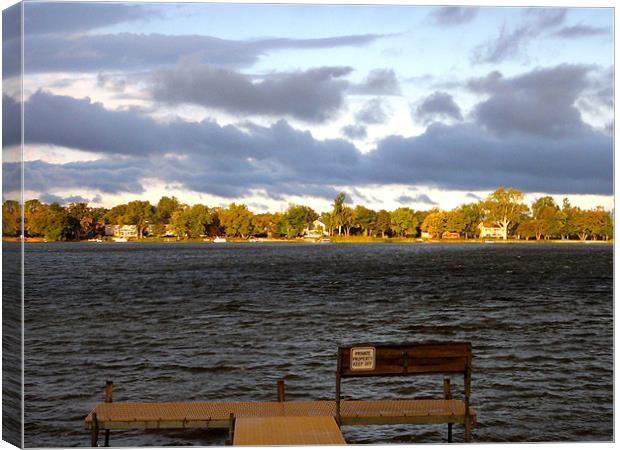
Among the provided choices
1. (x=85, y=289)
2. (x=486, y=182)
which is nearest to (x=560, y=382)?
(x=486, y=182)

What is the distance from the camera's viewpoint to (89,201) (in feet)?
74.7

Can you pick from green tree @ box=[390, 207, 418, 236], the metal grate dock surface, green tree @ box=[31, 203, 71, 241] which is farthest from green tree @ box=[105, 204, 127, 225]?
the metal grate dock surface

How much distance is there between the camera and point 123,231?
2548 centimetres

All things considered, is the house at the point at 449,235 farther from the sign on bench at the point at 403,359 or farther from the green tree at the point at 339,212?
the sign on bench at the point at 403,359

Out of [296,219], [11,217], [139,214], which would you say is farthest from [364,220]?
[11,217]

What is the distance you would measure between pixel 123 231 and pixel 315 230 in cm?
499

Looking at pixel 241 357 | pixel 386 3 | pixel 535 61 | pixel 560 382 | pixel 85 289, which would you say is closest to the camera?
pixel 386 3

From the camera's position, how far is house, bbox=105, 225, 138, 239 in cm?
2515

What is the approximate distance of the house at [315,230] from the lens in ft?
72.9

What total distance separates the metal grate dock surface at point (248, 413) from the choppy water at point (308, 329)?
2.12 m

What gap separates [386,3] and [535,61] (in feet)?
32.7

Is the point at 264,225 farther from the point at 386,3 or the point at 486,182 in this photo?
the point at 386,3

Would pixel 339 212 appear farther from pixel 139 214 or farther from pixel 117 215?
pixel 117 215

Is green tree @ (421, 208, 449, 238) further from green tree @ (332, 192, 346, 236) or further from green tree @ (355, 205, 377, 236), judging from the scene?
green tree @ (332, 192, 346, 236)
